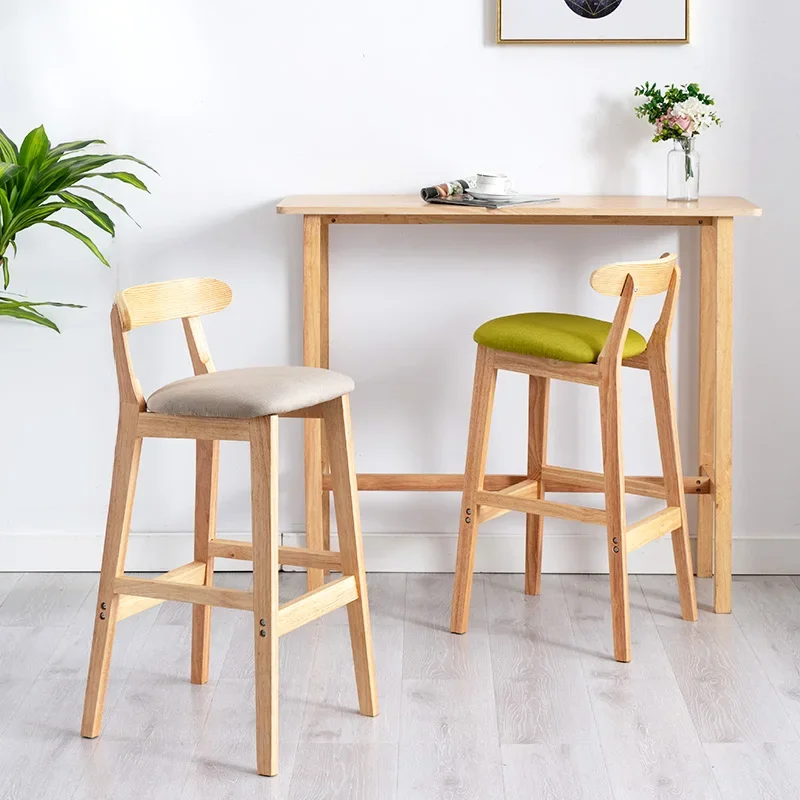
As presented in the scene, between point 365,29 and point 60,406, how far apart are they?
1313 millimetres

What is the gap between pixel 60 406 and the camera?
10.7 ft

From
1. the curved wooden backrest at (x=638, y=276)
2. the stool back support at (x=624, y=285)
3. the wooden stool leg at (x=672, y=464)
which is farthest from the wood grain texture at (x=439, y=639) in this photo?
the curved wooden backrest at (x=638, y=276)

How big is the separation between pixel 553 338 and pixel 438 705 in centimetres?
82

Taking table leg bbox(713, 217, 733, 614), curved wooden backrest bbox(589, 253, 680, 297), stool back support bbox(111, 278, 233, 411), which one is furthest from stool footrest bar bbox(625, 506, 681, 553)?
stool back support bbox(111, 278, 233, 411)

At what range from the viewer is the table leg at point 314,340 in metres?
2.90

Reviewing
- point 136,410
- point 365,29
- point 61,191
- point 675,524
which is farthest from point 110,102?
point 675,524

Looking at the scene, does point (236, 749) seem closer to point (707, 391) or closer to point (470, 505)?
point (470, 505)

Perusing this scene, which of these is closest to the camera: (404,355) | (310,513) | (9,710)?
(9,710)

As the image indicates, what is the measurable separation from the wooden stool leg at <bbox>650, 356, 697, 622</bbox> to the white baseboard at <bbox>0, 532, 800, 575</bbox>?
37 cm

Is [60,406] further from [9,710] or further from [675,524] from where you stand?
[675,524]

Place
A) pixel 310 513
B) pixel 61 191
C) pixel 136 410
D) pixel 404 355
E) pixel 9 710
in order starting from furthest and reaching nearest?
pixel 404 355, pixel 310 513, pixel 61 191, pixel 9 710, pixel 136 410

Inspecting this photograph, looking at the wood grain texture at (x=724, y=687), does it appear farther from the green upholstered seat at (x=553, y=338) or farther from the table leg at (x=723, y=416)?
the green upholstered seat at (x=553, y=338)

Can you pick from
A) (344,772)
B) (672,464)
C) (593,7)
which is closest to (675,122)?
(593,7)

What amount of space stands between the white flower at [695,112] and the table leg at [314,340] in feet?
3.06
